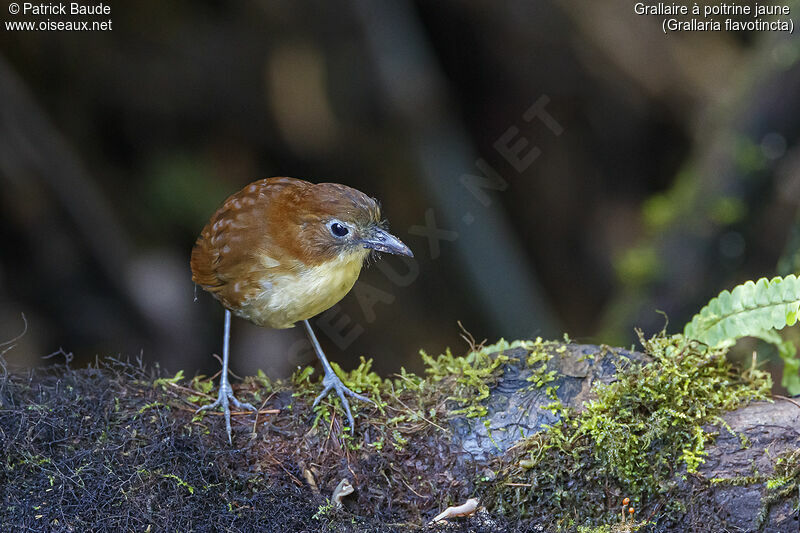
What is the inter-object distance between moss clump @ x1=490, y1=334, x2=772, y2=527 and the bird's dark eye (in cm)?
92

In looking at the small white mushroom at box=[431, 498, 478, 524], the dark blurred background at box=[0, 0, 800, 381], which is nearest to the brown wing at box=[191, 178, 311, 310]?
the small white mushroom at box=[431, 498, 478, 524]

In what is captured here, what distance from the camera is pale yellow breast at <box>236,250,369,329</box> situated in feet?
8.51

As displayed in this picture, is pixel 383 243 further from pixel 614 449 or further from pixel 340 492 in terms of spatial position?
pixel 614 449

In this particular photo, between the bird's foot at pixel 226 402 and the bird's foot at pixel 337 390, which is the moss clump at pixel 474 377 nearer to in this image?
the bird's foot at pixel 337 390

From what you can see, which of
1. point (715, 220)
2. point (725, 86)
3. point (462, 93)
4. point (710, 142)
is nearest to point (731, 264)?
point (715, 220)

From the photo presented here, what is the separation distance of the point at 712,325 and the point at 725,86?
10.7ft

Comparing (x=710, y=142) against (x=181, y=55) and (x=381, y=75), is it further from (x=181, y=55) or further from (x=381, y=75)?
(x=181, y=55)

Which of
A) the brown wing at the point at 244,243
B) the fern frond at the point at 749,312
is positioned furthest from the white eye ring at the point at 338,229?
the fern frond at the point at 749,312

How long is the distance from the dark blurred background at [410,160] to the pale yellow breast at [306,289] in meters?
2.42

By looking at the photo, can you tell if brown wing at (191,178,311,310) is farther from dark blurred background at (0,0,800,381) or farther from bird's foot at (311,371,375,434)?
dark blurred background at (0,0,800,381)

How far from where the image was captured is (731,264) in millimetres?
4848

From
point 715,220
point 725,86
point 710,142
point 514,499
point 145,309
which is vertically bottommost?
point 145,309

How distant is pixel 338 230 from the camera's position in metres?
2.59

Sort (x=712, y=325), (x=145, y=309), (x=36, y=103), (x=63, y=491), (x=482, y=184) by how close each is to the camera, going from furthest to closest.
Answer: (x=482, y=184) < (x=145, y=309) < (x=36, y=103) < (x=712, y=325) < (x=63, y=491)
